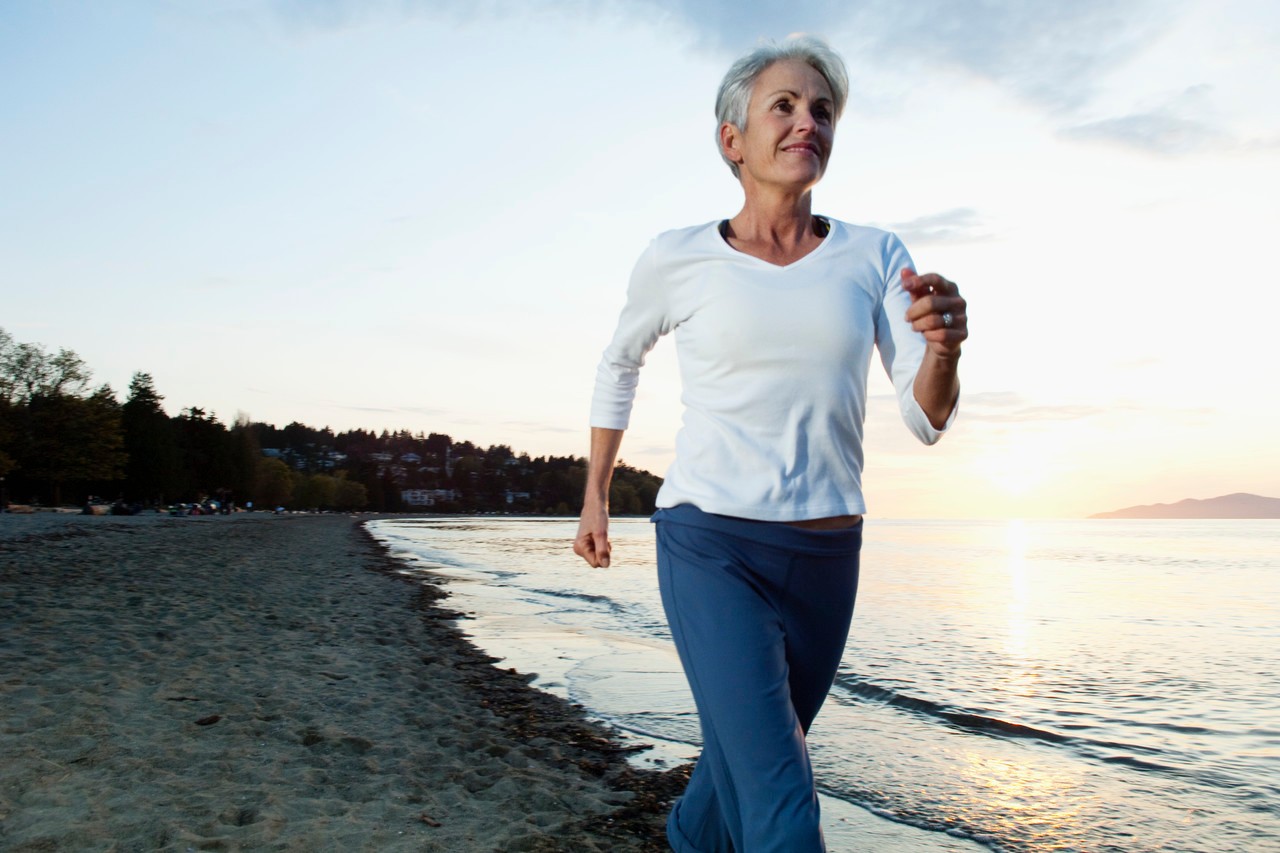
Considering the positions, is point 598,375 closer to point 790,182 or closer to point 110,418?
point 790,182

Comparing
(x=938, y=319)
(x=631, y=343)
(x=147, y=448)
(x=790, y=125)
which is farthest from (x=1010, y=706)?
(x=147, y=448)

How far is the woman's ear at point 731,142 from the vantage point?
7.80 ft

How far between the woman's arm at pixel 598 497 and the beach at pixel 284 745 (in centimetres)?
204

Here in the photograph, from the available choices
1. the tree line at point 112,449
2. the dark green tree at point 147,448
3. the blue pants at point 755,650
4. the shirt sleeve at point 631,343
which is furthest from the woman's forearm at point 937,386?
the dark green tree at point 147,448

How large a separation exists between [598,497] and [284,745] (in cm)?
373

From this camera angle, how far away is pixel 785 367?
2100 mm

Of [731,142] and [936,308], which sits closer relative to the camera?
[936,308]

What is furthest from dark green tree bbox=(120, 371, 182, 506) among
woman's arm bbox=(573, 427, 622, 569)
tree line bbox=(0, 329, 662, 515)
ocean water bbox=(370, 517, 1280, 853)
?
woman's arm bbox=(573, 427, 622, 569)

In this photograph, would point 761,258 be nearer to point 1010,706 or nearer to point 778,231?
point 778,231

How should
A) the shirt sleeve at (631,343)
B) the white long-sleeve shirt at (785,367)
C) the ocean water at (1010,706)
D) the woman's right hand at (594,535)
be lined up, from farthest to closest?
the ocean water at (1010,706)
the woman's right hand at (594,535)
the shirt sleeve at (631,343)
the white long-sleeve shirt at (785,367)

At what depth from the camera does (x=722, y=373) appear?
218cm

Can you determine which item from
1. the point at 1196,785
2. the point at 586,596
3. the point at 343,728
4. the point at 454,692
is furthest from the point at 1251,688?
the point at 586,596

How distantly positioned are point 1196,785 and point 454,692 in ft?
18.1

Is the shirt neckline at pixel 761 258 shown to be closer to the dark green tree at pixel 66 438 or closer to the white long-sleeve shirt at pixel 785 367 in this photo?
the white long-sleeve shirt at pixel 785 367
